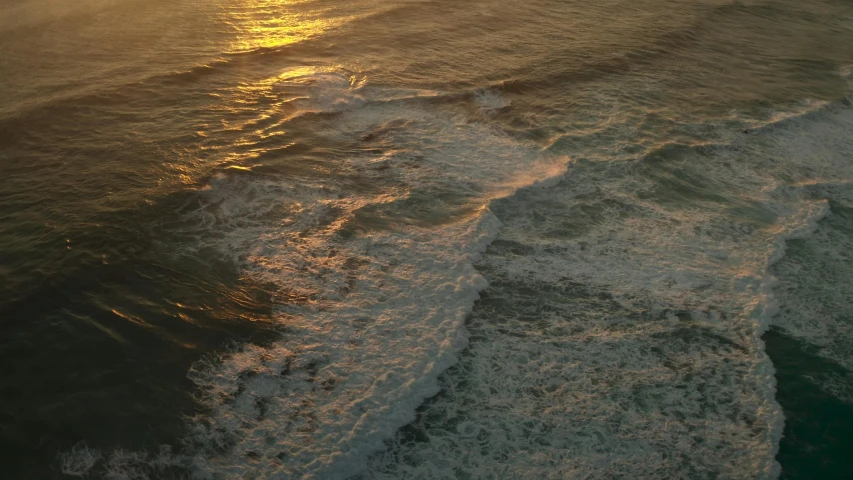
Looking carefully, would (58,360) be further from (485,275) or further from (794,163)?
(794,163)

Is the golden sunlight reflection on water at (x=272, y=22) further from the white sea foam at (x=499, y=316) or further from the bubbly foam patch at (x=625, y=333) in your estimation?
the bubbly foam patch at (x=625, y=333)

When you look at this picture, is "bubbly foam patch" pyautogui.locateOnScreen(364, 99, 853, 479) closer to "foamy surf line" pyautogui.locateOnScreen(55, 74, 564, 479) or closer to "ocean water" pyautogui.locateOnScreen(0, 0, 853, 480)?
"ocean water" pyautogui.locateOnScreen(0, 0, 853, 480)

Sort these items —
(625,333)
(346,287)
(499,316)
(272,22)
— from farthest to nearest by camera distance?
(272,22) → (346,287) → (499,316) → (625,333)

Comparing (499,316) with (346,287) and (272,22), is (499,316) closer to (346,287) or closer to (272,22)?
(346,287)

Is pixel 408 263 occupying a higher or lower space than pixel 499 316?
higher

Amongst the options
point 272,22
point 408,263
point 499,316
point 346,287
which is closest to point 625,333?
point 499,316

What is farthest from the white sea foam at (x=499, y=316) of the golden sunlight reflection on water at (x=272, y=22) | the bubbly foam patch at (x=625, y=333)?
the golden sunlight reflection on water at (x=272, y=22)
